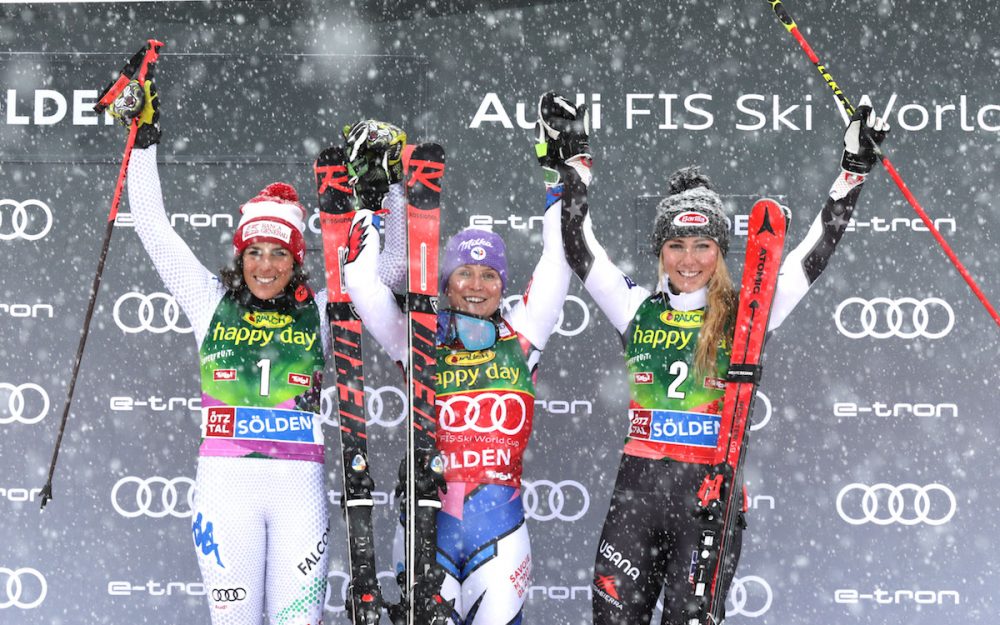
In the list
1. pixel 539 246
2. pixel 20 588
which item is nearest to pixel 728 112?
pixel 539 246

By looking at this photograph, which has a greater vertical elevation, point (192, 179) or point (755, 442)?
point (192, 179)

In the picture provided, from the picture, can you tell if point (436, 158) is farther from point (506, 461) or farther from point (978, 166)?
point (978, 166)

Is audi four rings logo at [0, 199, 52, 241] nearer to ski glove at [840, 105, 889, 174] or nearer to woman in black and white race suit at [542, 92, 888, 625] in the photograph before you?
woman in black and white race suit at [542, 92, 888, 625]

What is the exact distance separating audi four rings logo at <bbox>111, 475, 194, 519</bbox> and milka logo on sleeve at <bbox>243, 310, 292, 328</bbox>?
1.34 m

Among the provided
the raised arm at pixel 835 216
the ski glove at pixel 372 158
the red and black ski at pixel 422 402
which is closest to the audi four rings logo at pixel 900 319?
the raised arm at pixel 835 216

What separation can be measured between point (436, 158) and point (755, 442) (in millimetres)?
1960

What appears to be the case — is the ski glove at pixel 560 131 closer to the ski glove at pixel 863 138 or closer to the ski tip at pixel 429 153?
the ski tip at pixel 429 153

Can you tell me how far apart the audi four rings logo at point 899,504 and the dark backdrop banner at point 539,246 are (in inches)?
0.4

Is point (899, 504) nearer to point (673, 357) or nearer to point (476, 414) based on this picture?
point (673, 357)

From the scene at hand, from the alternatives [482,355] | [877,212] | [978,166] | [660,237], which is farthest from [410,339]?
[978,166]

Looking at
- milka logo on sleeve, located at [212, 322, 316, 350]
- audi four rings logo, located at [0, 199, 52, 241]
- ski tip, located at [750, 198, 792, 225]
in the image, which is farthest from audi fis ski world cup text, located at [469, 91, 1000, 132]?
audi four rings logo, located at [0, 199, 52, 241]

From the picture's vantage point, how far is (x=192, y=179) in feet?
15.2

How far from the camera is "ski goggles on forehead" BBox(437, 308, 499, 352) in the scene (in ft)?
11.6

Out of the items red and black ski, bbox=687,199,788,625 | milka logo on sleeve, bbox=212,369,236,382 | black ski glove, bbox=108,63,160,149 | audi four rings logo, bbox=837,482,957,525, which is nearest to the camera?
red and black ski, bbox=687,199,788,625
